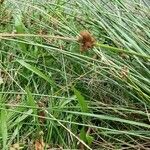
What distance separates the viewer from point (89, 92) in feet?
5.04

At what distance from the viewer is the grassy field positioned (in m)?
1.31

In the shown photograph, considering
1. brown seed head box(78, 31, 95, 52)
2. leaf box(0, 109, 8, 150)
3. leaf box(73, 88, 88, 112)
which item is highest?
brown seed head box(78, 31, 95, 52)

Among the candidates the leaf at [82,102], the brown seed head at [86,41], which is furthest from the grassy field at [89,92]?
the brown seed head at [86,41]

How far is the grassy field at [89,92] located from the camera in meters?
1.31

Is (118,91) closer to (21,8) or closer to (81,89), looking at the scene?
(81,89)

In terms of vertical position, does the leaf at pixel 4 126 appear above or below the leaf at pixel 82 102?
below

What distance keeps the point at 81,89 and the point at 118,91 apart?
0.13m

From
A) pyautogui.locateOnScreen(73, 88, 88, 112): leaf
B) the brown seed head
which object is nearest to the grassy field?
pyautogui.locateOnScreen(73, 88, 88, 112): leaf

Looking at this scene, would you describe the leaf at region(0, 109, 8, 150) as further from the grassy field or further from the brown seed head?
the brown seed head

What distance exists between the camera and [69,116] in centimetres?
145

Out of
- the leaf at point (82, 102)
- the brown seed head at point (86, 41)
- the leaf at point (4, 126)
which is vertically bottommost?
the leaf at point (4, 126)

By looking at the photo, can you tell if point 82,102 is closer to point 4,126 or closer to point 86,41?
point 4,126

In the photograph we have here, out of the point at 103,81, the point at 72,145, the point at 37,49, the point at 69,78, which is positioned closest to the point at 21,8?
the point at 37,49

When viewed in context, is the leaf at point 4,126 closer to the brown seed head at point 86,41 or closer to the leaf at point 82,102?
the leaf at point 82,102
